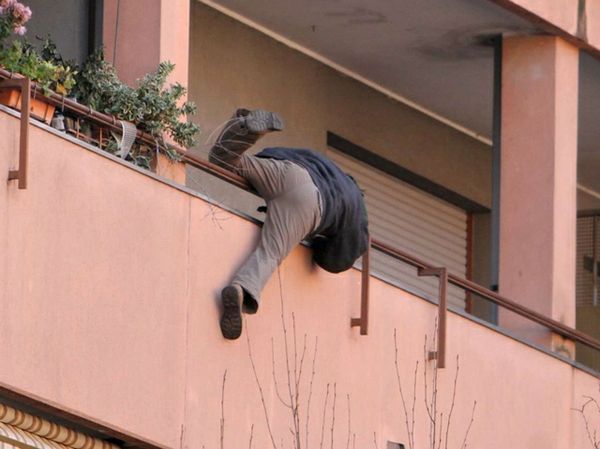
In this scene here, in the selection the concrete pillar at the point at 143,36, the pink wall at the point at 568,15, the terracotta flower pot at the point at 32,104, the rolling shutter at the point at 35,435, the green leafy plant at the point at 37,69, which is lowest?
the rolling shutter at the point at 35,435

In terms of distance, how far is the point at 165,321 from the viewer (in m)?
13.4

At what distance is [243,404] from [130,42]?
240 cm

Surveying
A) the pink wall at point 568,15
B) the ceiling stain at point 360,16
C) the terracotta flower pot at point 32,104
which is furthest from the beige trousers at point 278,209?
the ceiling stain at point 360,16

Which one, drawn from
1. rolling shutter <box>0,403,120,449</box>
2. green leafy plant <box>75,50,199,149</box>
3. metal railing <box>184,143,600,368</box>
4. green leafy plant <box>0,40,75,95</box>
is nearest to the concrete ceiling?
metal railing <box>184,143,600,368</box>

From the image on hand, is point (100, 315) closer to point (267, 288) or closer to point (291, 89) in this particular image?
point (267, 288)

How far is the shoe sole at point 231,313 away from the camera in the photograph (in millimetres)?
13820

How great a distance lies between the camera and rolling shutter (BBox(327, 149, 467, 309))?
71.4 ft

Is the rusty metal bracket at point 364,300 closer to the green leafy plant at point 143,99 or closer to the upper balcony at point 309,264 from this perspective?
the upper balcony at point 309,264

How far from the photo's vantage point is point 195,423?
13602 millimetres

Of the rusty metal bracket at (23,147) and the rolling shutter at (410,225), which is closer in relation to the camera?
the rusty metal bracket at (23,147)

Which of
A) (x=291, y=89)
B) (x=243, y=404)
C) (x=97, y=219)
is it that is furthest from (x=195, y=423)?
(x=291, y=89)

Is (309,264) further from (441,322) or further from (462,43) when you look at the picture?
(462,43)

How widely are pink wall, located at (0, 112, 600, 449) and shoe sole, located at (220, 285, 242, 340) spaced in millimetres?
72

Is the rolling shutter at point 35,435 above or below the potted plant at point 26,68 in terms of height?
below
